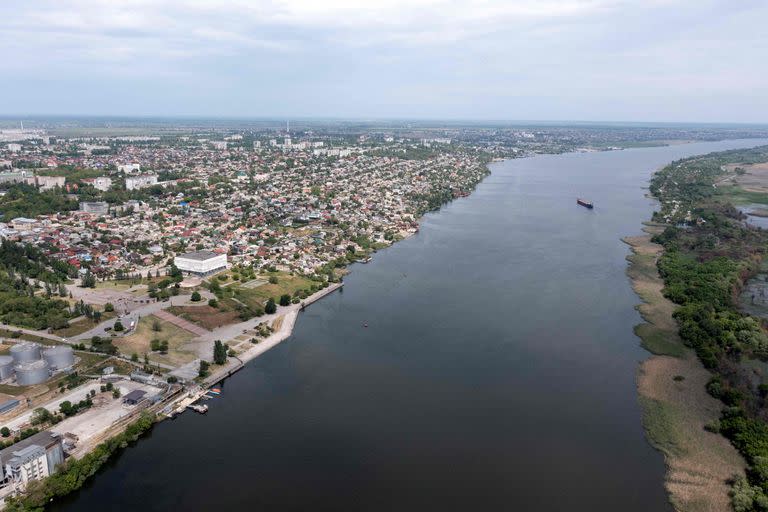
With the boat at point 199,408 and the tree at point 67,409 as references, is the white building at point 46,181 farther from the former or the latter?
the boat at point 199,408

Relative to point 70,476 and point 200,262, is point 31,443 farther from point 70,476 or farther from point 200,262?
point 200,262

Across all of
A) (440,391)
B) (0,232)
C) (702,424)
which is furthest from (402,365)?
(0,232)

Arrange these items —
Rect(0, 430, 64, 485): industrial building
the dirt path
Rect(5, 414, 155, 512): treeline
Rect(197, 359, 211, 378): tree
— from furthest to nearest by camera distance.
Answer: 1. the dirt path
2. Rect(197, 359, 211, 378): tree
3. Rect(0, 430, 64, 485): industrial building
4. Rect(5, 414, 155, 512): treeline

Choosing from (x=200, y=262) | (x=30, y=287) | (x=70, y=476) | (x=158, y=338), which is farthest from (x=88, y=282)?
(x=70, y=476)

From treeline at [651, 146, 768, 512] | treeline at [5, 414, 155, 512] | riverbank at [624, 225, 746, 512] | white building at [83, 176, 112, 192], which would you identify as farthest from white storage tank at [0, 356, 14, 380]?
white building at [83, 176, 112, 192]

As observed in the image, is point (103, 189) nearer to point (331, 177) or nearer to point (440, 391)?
point (331, 177)

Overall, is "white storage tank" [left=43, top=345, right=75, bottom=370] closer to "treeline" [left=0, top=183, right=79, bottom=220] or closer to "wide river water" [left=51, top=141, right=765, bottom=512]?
Result: "wide river water" [left=51, top=141, right=765, bottom=512]

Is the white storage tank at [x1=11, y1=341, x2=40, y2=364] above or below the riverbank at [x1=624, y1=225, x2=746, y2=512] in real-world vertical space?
above
